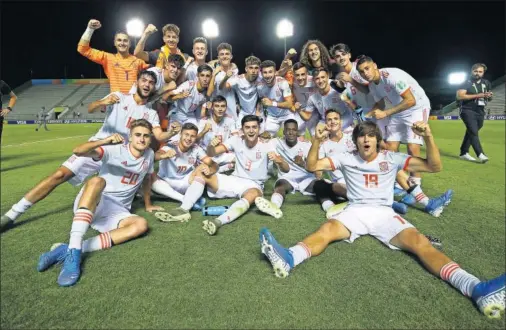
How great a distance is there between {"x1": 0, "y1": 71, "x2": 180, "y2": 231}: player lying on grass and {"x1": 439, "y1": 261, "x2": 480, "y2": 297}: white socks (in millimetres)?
3426

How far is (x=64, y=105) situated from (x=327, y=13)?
3426 centimetres

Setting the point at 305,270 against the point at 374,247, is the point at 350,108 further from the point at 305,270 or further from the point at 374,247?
the point at 305,270

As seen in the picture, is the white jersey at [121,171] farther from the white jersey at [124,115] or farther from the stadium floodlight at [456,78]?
the stadium floodlight at [456,78]

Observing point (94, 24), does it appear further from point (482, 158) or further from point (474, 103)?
point (482, 158)

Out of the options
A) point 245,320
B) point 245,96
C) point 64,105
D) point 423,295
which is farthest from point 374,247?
point 64,105

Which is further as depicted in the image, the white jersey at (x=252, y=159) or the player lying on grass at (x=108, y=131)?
the white jersey at (x=252, y=159)

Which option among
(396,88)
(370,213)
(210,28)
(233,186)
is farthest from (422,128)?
(210,28)

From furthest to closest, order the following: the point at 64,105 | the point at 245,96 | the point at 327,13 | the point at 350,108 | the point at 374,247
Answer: the point at 64,105 < the point at 327,13 < the point at 245,96 < the point at 350,108 < the point at 374,247

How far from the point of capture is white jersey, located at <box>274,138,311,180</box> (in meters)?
5.11

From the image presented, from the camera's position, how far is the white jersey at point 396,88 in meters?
4.63

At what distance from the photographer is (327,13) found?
36969mm

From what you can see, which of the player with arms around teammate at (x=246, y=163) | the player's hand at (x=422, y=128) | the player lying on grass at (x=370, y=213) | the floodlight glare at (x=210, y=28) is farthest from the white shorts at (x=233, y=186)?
the floodlight glare at (x=210, y=28)

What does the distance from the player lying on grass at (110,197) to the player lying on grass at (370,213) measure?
158cm

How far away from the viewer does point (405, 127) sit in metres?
5.04
